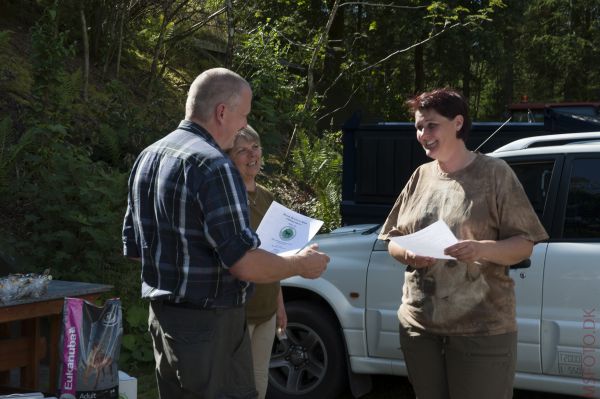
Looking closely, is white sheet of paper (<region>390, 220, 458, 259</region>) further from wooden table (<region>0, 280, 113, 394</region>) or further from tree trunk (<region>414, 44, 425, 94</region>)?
tree trunk (<region>414, 44, 425, 94</region>)

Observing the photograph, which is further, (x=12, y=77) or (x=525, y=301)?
(x=12, y=77)

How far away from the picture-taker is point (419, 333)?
145 inches

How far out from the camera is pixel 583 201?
5.18 metres

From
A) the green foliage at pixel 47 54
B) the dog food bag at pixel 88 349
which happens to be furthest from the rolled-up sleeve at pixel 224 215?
the green foliage at pixel 47 54

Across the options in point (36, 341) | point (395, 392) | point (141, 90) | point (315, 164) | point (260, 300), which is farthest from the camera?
point (141, 90)

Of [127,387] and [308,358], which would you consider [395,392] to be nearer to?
[308,358]

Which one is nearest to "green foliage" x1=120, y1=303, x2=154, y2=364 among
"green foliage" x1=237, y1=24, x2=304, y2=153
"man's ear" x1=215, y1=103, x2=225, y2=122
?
"man's ear" x1=215, y1=103, x2=225, y2=122

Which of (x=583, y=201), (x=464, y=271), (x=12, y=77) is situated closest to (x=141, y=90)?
(x=12, y=77)

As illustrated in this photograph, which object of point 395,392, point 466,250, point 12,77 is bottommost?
point 395,392

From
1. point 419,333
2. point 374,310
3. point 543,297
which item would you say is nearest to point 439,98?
point 419,333

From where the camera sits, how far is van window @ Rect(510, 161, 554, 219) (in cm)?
534

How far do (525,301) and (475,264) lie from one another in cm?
167

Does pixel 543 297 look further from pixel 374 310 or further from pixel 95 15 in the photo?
pixel 95 15

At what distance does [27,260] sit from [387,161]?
11.0 ft
